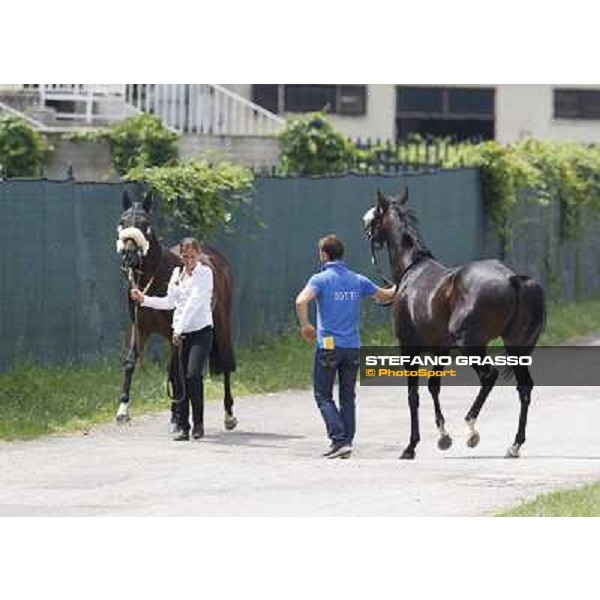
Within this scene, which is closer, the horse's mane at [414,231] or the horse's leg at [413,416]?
the horse's leg at [413,416]

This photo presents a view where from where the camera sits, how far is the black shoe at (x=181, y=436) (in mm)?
18609

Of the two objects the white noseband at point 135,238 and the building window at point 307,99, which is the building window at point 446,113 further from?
the white noseband at point 135,238

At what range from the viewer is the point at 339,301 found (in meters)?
17.3

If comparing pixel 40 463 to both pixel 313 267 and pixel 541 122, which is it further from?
pixel 541 122

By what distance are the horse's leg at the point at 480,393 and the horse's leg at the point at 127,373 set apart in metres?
3.14

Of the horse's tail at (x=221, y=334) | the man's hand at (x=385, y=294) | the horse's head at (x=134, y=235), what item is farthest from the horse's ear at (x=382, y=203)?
the horse's head at (x=134, y=235)

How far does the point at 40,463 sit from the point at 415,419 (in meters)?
3.02

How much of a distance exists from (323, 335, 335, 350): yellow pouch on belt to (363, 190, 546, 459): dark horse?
0.87 meters

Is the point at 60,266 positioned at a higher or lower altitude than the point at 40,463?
higher

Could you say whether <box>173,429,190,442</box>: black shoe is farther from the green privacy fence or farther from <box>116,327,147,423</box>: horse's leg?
the green privacy fence

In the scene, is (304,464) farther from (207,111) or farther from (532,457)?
(207,111)
